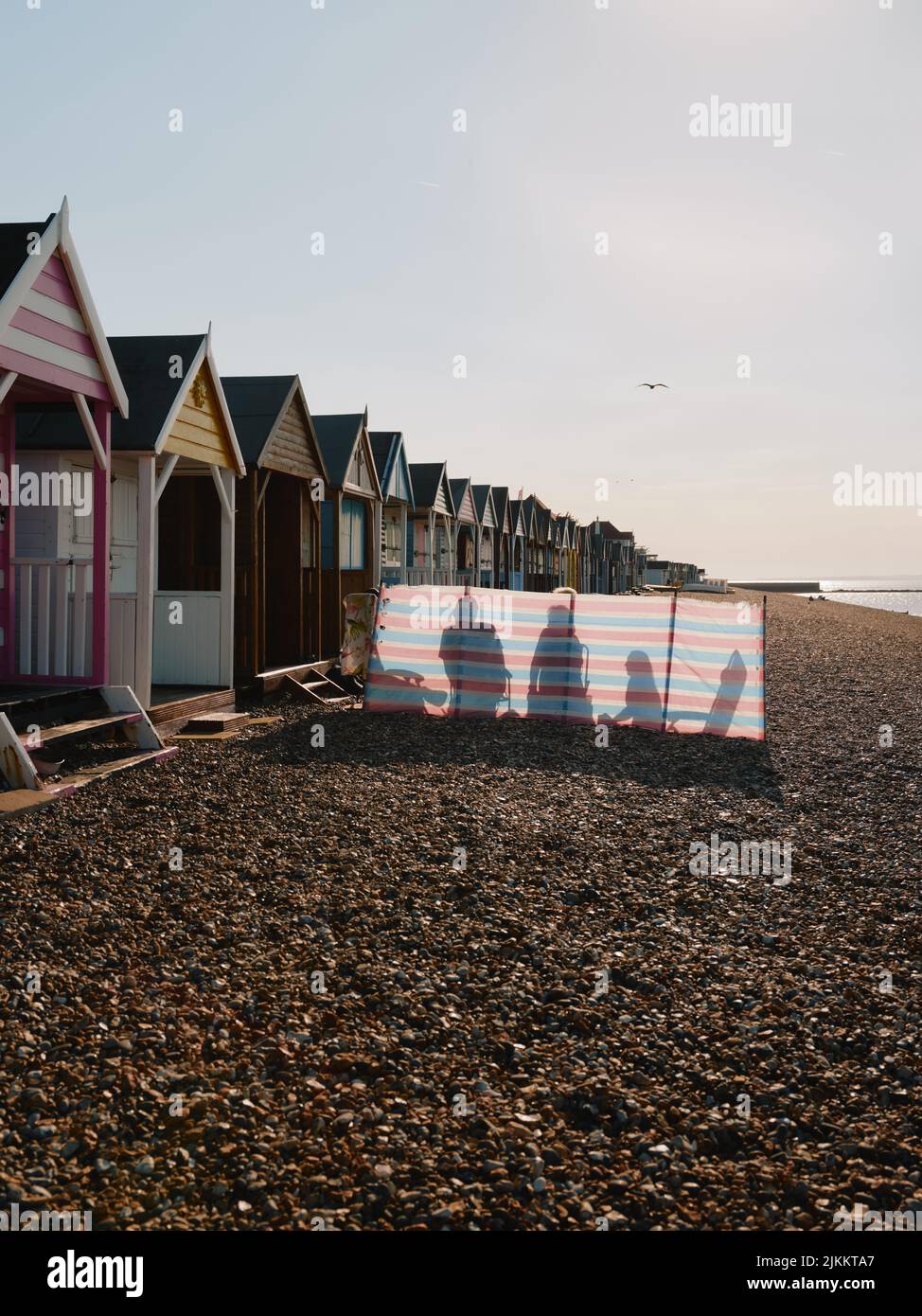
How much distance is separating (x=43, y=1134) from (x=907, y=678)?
67.8 feet

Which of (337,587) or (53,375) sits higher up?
(53,375)

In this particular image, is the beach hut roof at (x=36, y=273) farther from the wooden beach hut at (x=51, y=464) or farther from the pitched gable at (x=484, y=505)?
the pitched gable at (x=484, y=505)

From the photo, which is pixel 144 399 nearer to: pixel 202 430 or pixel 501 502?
pixel 202 430

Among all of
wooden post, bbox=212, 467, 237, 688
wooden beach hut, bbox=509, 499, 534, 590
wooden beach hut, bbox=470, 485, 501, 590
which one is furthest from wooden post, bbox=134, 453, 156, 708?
wooden beach hut, bbox=509, 499, 534, 590

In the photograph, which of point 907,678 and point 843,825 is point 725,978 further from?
point 907,678

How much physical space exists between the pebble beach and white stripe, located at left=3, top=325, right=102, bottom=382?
153 inches

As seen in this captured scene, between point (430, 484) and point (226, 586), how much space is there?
17222mm

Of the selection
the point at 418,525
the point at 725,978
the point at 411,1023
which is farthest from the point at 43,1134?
the point at 418,525

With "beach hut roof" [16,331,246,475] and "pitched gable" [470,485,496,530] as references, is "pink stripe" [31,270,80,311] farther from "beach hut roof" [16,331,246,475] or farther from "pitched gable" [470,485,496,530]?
"pitched gable" [470,485,496,530]

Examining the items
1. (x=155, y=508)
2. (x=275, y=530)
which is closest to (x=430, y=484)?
(x=275, y=530)

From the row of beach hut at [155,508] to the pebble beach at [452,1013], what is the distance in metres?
2.99

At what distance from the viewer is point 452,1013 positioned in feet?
14.9

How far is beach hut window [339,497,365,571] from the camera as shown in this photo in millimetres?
20547
